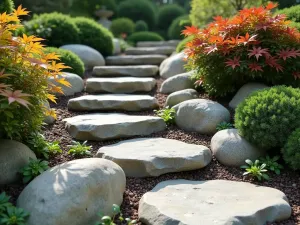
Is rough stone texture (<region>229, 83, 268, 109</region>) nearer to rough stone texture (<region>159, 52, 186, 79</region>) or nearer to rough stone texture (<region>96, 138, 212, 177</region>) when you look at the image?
rough stone texture (<region>96, 138, 212, 177</region>)

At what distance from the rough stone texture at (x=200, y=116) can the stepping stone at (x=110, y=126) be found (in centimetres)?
25

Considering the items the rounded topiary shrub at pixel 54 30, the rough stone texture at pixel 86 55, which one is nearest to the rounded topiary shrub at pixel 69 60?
the rough stone texture at pixel 86 55

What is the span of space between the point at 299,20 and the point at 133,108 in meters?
2.95

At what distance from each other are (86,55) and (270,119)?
4724mm

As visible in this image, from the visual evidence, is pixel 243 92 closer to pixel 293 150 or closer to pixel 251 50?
pixel 251 50

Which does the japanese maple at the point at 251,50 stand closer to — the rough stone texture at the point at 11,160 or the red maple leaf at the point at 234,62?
the red maple leaf at the point at 234,62

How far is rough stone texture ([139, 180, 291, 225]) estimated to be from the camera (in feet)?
9.20

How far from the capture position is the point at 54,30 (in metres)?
7.76

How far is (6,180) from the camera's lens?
3275 millimetres

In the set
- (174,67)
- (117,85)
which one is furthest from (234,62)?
(174,67)

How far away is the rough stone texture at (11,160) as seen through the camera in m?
3.28

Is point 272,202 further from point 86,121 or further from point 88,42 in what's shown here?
point 88,42

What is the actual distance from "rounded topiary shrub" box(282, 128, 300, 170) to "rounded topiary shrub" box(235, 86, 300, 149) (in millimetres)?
131

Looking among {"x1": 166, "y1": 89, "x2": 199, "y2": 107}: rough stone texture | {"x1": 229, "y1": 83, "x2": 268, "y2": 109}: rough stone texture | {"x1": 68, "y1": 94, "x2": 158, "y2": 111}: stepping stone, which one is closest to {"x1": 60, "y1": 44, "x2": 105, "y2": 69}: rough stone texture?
{"x1": 68, "y1": 94, "x2": 158, "y2": 111}: stepping stone
